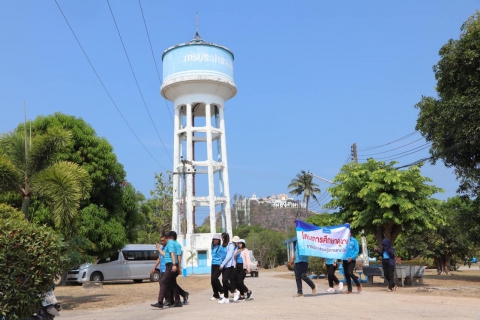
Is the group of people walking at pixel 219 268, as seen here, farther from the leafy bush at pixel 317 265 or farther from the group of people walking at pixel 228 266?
the leafy bush at pixel 317 265

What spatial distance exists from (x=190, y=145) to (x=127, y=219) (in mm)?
7955

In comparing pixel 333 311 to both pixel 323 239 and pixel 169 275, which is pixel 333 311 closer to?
pixel 169 275

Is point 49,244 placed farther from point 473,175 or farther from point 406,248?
point 406,248

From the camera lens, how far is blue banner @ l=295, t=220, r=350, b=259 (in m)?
13.4

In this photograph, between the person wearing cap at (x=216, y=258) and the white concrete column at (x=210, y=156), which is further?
the white concrete column at (x=210, y=156)

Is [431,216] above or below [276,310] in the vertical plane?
above

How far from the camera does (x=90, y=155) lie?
1042 inches

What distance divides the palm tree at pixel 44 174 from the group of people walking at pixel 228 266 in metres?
3.80

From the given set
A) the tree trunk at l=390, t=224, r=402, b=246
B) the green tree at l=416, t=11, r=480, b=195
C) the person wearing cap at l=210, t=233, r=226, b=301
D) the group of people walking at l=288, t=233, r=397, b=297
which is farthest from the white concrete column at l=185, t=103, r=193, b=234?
the person wearing cap at l=210, t=233, r=226, b=301

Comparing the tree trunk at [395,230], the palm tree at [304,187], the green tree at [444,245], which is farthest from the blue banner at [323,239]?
the palm tree at [304,187]

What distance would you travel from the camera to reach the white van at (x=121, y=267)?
26798mm

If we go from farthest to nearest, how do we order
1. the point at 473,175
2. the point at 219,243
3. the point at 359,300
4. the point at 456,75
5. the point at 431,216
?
the point at 473,175
the point at 456,75
the point at 431,216
the point at 219,243
the point at 359,300

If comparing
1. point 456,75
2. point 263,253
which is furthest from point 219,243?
point 263,253

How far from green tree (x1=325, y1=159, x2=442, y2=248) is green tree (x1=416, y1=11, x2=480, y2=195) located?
9.38 feet
